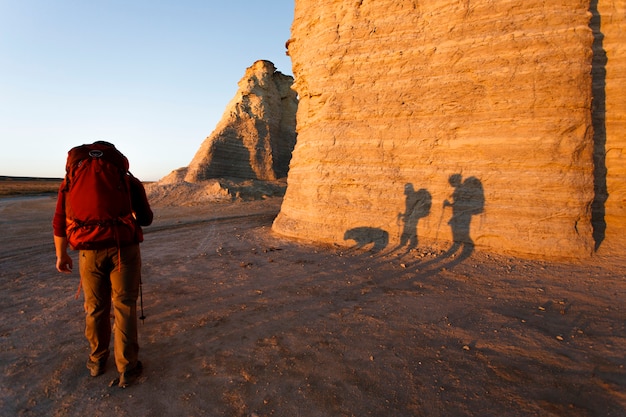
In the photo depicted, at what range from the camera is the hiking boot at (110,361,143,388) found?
2.31m

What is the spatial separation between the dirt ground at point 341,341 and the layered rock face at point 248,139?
1404cm

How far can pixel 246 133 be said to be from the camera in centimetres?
1970

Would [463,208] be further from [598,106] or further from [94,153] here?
[94,153]

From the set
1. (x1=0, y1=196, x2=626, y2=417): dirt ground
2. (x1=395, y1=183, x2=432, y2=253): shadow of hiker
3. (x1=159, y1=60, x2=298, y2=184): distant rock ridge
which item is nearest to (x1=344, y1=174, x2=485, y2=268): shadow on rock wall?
(x1=395, y1=183, x2=432, y2=253): shadow of hiker

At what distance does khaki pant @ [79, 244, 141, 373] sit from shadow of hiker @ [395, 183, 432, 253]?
4838 mm

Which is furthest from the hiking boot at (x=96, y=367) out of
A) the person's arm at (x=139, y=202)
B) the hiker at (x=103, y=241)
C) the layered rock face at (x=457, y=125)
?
the layered rock face at (x=457, y=125)

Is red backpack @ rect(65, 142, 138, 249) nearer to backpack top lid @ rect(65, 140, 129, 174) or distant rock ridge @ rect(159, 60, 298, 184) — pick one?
backpack top lid @ rect(65, 140, 129, 174)

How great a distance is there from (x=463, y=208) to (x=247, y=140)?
15697 millimetres

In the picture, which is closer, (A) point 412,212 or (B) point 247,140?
(A) point 412,212

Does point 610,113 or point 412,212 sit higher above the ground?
point 610,113

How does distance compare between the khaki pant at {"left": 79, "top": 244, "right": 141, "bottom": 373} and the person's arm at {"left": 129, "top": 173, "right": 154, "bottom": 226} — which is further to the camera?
the person's arm at {"left": 129, "top": 173, "right": 154, "bottom": 226}

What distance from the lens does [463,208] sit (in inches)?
239

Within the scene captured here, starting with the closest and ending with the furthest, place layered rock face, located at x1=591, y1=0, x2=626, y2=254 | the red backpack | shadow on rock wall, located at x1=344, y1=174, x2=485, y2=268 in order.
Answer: the red backpack, layered rock face, located at x1=591, y1=0, x2=626, y2=254, shadow on rock wall, located at x1=344, y1=174, x2=485, y2=268

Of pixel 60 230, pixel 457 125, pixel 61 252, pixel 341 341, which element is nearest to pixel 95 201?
pixel 60 230
